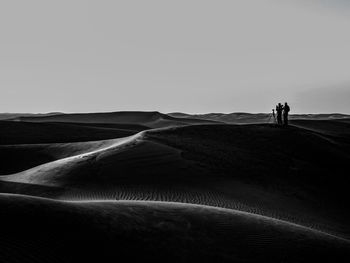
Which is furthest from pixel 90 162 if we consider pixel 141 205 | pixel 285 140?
pixel 285 140

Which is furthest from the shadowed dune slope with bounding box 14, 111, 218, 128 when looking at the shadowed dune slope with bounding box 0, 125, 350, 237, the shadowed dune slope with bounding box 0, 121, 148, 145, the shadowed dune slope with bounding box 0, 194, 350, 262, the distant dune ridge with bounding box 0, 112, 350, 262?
the shadowed dune slope with bounding box 0, 194, 350, 262

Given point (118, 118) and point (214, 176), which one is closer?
point (214, 176)

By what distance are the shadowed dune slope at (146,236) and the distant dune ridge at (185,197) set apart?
2 centimetres

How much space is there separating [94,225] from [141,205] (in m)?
1.55

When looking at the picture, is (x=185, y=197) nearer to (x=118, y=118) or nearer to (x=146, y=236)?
(x=146, y=236)

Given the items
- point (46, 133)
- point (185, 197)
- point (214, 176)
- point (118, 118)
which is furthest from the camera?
point (118, 118)

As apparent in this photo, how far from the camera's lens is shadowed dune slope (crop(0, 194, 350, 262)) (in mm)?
4230

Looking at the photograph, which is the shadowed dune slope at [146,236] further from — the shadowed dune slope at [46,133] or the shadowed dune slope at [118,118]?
the shadowed dune slope at [118,118]

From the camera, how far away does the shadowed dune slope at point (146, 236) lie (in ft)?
13.9

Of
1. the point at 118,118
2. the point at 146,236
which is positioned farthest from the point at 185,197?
the point at 118,118

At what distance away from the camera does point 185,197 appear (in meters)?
8.41

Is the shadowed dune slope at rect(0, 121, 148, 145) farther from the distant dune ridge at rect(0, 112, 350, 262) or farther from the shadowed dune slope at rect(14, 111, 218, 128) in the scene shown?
the shadowed dune slope at rect(14, 111, 218, 128)

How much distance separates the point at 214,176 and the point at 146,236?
18.4 ft

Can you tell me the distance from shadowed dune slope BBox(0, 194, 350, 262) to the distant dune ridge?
0.05ft
